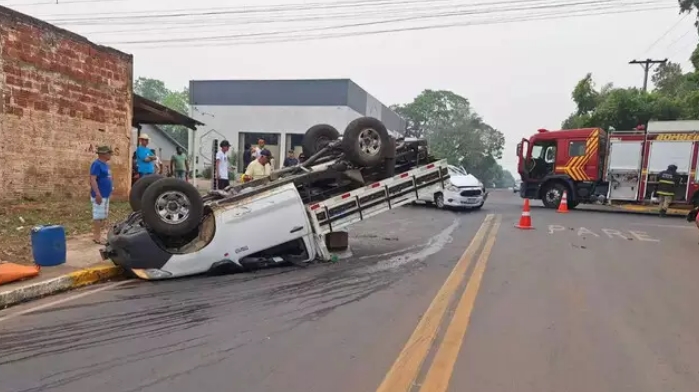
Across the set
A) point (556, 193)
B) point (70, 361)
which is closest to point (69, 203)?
point (70, 361)

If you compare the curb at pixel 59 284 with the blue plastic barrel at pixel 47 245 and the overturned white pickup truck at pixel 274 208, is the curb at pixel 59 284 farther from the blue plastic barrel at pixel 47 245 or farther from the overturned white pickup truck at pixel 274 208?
the blue plastic barrel at pixel 47 245

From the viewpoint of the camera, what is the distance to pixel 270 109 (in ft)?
110

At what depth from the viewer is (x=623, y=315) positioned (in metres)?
5.09

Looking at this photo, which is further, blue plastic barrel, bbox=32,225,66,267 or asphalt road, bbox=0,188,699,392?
blue plastic barrel, bbox=32,225,66,267

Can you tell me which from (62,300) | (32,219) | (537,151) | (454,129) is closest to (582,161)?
(537,151)

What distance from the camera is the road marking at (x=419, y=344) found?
3391 mm

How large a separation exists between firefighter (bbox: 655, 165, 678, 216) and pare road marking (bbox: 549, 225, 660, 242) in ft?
19.4

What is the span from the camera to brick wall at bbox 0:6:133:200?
10.3m

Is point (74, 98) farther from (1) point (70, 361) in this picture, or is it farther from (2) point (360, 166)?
(1) point (70, 361)

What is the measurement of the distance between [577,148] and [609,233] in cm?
785

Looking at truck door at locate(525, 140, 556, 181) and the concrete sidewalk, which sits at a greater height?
truck door at locate(525, 140, 556, 181)

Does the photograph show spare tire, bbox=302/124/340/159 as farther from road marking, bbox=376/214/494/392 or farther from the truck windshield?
the truck windshield

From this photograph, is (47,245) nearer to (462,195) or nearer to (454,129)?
(462,195)

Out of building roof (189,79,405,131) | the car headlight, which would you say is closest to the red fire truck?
building roof (189,79,405,131)
